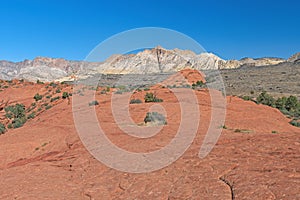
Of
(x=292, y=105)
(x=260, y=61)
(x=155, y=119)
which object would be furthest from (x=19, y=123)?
(x=260, y=61)

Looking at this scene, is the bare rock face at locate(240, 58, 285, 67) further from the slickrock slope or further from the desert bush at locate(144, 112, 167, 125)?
the slickrock slope

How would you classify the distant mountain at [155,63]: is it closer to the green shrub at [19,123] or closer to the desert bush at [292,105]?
the green shrub at [19,123]

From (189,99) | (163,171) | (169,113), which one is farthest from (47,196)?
(189,99)

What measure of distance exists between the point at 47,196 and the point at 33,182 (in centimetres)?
135

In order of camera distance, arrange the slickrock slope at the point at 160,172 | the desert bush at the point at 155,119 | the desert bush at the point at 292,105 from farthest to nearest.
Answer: the desert bush at the point at 292,105
the desert bush at the point at 155,119
the slickrock slope at the point at 160,172

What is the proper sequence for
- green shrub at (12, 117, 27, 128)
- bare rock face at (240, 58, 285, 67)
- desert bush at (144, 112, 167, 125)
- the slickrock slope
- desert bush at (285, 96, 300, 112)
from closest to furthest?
the slickrock slope
desert bush at (144, 112, 167, 125)
green shrub at (12, 117, 27, 128)
desert bush at (285, 96, 300, 112)
bare rock face at (240, 58, 285, 67)

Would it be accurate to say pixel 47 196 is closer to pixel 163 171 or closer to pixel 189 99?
pixel 163 171

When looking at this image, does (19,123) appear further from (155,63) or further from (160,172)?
A: (155,63)

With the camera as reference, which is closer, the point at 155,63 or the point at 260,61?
the point at 155,63

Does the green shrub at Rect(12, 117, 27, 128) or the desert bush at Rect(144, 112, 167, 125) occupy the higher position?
the desert bush at Rect(144, 112, 167, 125)

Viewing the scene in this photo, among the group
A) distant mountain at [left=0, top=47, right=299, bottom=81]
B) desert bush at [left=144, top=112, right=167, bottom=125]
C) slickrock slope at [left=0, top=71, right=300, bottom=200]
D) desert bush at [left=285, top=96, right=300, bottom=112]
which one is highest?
distant mountain at [left=0, top=47, right=299, bottom=81]

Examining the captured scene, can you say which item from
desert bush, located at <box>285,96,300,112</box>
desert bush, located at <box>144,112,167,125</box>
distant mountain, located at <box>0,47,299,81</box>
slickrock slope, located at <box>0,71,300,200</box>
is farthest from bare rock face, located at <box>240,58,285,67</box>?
slickrock slope, located at <box>0,71,300,200</box>

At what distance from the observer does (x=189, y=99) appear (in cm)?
2398

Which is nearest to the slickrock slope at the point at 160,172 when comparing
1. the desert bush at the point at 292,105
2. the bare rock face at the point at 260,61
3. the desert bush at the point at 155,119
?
the desert bush at the point at 155,119
